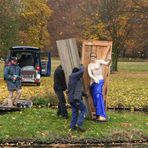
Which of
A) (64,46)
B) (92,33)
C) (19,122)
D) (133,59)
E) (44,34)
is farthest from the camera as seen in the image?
(133,59)

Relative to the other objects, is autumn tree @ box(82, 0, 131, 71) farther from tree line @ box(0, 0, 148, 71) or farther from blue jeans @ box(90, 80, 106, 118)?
blue jeans @ box(90, 80, 106, 118)

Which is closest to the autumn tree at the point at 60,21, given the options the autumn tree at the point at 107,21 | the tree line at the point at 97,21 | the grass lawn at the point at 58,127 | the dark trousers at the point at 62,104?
the tree line at the point at 97,21

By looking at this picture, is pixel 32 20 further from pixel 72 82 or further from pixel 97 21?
pixel 72 82

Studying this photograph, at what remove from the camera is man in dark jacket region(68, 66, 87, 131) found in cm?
1284

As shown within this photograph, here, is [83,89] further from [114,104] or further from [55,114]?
[114,104]

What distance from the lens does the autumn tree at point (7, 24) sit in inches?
1337

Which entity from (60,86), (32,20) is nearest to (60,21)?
(32,20)

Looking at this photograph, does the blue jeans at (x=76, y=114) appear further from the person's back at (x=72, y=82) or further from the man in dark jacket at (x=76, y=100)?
the person's back at (x=72, y=82)

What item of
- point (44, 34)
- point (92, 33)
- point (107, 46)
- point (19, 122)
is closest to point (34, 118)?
point (19, 122)

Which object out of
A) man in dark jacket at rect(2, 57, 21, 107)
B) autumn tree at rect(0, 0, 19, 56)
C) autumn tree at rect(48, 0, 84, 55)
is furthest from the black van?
autumn tree at rect(48, 0, 84, 55)

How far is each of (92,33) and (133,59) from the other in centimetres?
4517

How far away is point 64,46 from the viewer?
47.0ft

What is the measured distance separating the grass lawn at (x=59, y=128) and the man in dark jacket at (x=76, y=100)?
0.27 m

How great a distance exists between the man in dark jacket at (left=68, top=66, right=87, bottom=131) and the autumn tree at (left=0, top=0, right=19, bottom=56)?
2166cm
